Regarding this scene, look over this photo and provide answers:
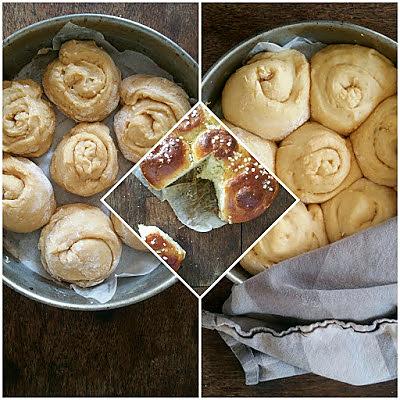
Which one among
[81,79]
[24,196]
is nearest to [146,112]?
[81,79]

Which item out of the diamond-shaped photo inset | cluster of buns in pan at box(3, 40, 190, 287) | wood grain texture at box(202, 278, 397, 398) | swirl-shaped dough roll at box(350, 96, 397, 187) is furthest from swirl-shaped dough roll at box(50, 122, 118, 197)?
swirl-shaped dough roll at box(350, 96, 397, 187)

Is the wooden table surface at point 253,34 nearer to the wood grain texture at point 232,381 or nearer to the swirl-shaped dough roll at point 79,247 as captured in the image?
the wood grain texture at point 232,381

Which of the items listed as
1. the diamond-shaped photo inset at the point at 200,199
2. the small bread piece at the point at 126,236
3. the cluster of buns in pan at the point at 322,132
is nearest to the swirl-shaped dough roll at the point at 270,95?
the cluster of buns in pan at the point at 322,132

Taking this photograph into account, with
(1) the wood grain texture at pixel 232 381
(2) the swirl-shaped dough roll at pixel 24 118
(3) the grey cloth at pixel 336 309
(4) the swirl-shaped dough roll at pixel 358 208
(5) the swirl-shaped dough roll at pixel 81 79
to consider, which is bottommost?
(1) the wood grain texture at pixel 232 381

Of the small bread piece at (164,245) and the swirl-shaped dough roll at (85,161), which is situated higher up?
the swirl-shaped dough roll at (85,161)

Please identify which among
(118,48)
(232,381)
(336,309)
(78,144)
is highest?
(118,48)

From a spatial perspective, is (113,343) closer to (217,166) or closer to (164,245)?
(164,245)

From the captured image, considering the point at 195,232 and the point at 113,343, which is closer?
the point at 195,232
